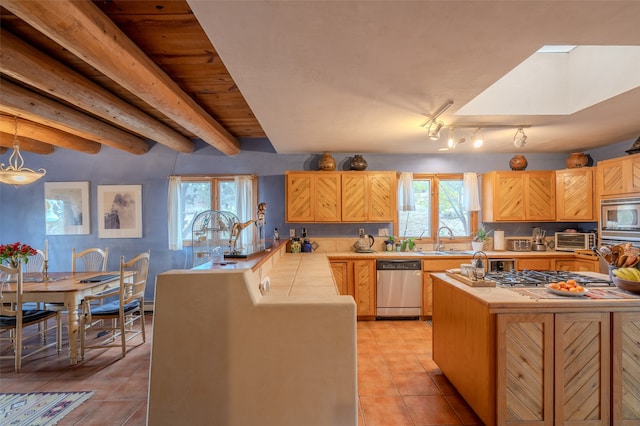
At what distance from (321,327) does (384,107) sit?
2047 millimetres

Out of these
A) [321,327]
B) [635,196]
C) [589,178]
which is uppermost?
[589,178]

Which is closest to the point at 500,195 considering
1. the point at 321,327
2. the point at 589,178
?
the point at 589,178

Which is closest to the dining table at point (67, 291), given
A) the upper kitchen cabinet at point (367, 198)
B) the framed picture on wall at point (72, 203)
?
the framed picture on wall at point (72, 203)

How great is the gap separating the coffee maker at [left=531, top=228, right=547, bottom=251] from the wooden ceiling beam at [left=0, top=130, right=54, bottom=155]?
24.2ft

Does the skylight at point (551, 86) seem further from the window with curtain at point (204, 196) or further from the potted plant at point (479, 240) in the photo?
the window with curtain at point (204, 196)

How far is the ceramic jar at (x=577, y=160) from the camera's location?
4.39m

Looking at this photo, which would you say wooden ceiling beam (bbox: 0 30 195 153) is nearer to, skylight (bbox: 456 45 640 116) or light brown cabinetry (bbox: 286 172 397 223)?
light brown cabinetry (bbox: 286 172 397 223)

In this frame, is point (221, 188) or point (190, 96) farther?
point (221, 188)

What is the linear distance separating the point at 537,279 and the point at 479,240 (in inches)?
Result: 89.2

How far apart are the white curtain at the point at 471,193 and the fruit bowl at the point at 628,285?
262 cm

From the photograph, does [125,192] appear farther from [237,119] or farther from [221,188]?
[237,119]

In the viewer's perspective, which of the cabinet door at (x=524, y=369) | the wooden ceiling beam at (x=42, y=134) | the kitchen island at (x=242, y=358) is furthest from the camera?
the wooden ceiling beam at (x=42, y=134)

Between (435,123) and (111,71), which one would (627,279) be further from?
(111,71)

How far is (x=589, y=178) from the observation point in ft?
13.7
